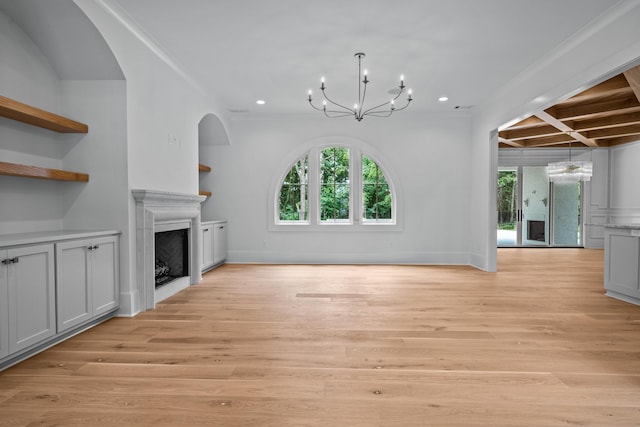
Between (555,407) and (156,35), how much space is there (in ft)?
15.0

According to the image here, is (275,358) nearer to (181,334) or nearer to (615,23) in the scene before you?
(181,334)

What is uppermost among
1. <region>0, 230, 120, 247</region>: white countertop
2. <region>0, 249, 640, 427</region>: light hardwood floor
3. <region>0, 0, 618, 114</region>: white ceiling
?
<region>0, 0, 618, 114</region>: white ceiling

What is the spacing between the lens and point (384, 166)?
23.1 feet

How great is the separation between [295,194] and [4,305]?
17.2 ft

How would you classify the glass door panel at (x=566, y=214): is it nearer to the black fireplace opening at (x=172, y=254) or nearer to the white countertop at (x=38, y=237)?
the black fireplace opening at (x=172, y=254)

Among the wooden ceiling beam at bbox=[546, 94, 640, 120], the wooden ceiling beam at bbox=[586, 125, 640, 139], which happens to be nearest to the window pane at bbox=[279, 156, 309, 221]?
the wooden ceiling beam at bbox=[546, 94, 640, 120]

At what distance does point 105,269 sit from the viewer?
3.34m

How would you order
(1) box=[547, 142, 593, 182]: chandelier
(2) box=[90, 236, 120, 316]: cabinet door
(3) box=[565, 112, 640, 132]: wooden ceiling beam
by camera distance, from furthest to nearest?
(1) box=[547, 142, 593, 182]: chandelier, (3) box=[565, 112, 640, 132]: wooden ceiling beam, (2) box=[90, 236, 120, 316]: cabinet door

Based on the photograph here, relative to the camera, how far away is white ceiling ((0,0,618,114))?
10.7ft

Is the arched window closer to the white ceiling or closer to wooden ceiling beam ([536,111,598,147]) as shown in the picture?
the white ceiling

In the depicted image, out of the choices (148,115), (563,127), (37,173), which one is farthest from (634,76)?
(37,173)

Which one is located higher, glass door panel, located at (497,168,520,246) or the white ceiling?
the white ceiling

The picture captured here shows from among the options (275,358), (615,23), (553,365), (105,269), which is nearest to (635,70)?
(615,23)

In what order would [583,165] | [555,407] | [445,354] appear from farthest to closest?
[583,165] < [445,354] < [555,407]
